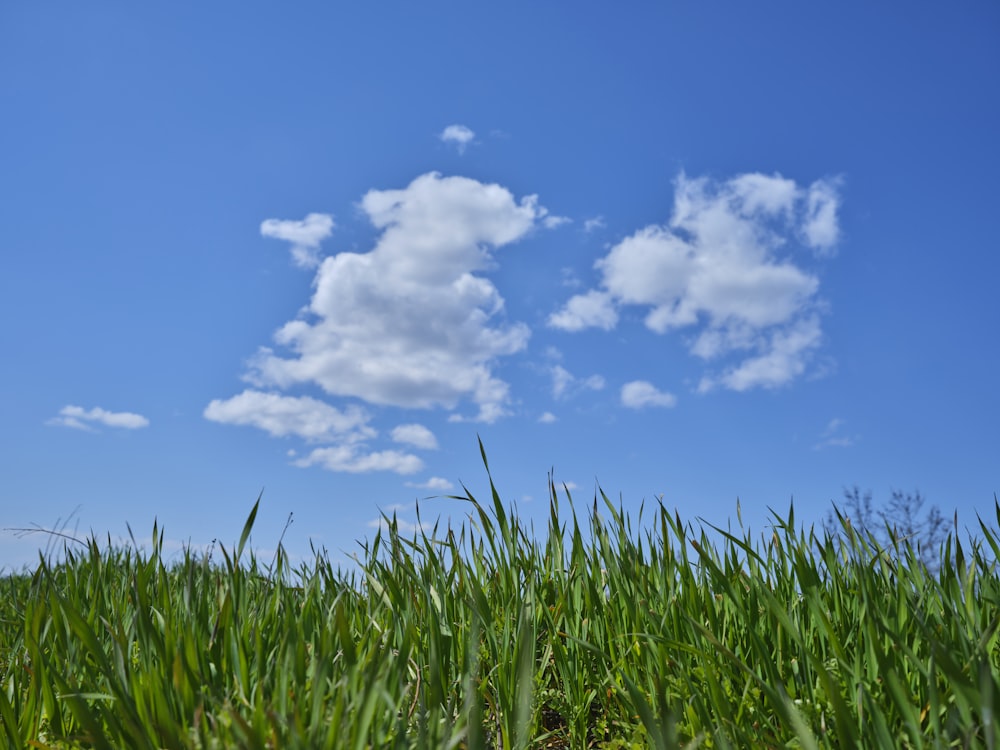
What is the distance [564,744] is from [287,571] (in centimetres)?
146

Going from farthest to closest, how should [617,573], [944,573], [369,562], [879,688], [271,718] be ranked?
[369,562] → [617,573] → [944,573] → [879,688] → [271,718]

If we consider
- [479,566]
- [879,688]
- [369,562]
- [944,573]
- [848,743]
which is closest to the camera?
[848,743]

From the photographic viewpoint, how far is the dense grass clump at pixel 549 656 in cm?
175

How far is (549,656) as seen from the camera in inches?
102

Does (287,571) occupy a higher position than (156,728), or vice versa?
(287,571)

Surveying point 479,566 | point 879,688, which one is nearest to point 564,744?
point 479,566

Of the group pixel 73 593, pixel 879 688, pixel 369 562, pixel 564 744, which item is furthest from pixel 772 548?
pixel 73 593

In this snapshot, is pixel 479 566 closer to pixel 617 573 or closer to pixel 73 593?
pixel 617 573

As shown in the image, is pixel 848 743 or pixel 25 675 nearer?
pixel 848 743

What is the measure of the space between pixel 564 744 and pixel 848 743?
1.01m

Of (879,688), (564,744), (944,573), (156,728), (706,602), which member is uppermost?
(944,573)

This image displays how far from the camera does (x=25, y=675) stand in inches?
125

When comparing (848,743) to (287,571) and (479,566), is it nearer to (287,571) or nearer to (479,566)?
(479,566)

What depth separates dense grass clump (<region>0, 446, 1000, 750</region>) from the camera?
1750 millimetres
